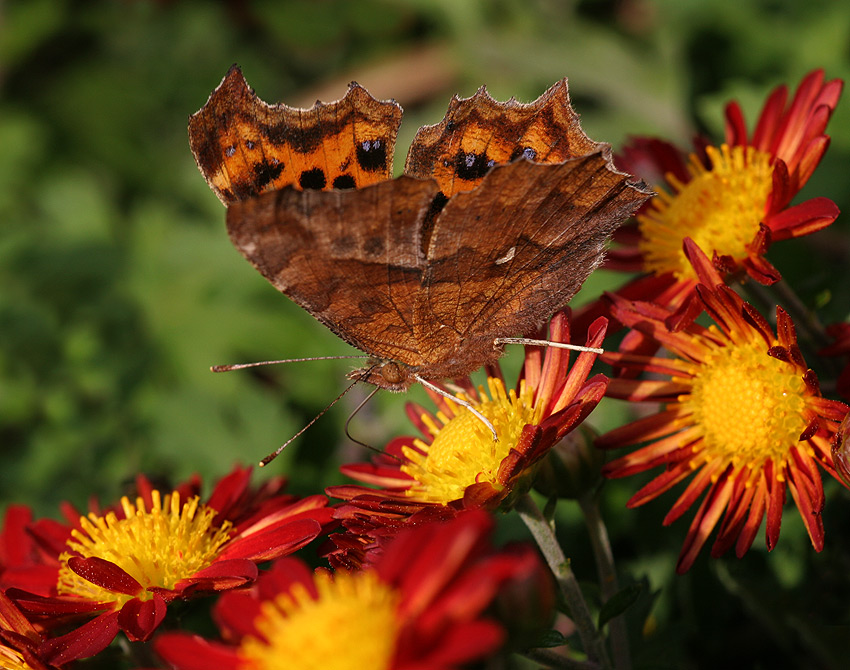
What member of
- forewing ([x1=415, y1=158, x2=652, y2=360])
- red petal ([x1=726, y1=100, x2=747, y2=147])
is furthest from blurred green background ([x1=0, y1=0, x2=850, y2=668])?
forewing ([x1=415, y1=158, x2=652, y2=360])

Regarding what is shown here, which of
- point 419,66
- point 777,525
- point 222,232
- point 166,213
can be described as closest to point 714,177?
point 777,525

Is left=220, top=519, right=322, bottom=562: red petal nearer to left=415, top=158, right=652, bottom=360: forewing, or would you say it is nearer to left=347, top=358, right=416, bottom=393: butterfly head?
left=347, top=358, right=416, bottom=393: butterfly head

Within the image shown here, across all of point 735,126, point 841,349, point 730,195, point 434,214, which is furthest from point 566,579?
point 735,126

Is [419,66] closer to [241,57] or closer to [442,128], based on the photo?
[241,57]

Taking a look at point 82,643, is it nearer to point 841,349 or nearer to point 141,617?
point 141,617

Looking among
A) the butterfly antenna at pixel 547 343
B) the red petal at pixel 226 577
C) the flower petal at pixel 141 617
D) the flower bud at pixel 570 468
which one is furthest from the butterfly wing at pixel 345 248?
the flower petal at pixel 141 617

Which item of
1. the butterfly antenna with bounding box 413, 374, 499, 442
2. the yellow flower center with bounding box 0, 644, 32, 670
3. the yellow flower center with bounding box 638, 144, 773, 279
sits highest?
the yellow flower center with bounding box 638, 144, 773, 279
